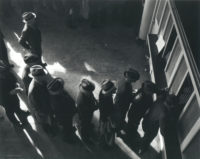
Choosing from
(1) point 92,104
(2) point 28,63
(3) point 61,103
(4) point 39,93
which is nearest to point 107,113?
(1) point 92,104

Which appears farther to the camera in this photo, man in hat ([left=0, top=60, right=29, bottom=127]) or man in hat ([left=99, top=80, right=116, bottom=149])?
man in hat ([left=0, top=60, right=29, bottom=127])

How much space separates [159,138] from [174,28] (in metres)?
2.59

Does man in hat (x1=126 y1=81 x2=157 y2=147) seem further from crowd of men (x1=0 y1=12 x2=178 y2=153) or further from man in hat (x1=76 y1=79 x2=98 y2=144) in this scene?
man in hat (x1=76 y1=79 x2=98 y2=144)

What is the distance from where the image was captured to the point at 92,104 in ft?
16.3

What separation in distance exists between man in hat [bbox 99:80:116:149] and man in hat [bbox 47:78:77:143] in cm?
62

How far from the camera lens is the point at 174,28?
5.94 m

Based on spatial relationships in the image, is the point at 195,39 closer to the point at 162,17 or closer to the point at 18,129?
the point at 162,17

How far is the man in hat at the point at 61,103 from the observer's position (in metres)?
4.71

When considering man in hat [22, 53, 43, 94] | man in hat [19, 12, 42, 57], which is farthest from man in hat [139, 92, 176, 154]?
man in hat [19, 12, 42, 57]

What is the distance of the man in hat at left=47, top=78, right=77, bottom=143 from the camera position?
15.5ft

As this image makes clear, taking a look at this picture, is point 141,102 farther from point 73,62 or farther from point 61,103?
Answer: point 73,62

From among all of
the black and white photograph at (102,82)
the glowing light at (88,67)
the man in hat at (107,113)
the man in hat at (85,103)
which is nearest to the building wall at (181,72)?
the black and white photograph at (102,82)

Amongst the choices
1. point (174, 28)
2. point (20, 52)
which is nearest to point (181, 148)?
point (174, 28)

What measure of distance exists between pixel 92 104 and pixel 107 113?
0.35m
